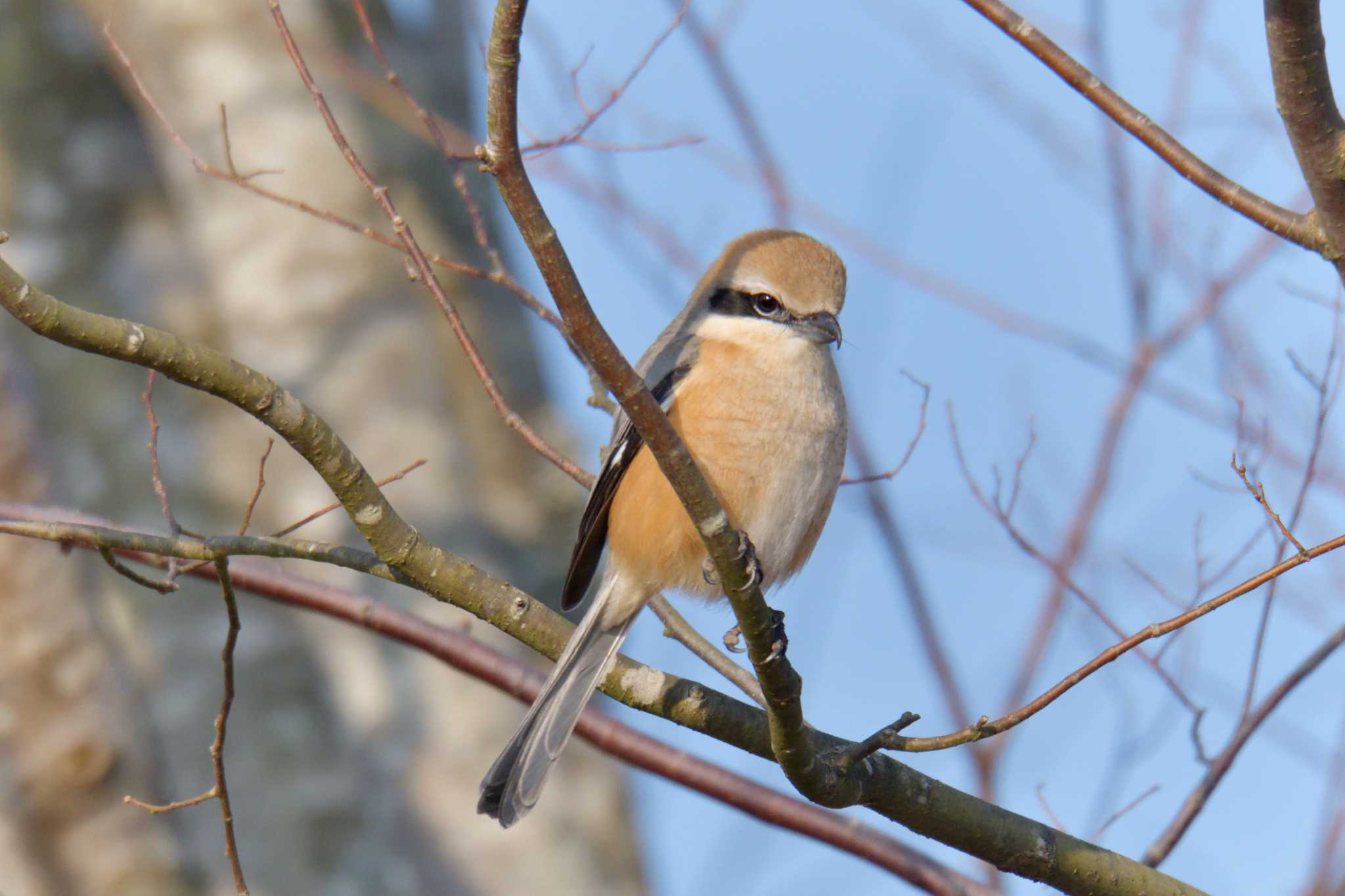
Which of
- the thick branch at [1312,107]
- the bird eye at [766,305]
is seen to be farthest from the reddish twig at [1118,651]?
the bird eye at [766,305]

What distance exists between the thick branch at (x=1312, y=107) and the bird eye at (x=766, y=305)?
5.01 ft

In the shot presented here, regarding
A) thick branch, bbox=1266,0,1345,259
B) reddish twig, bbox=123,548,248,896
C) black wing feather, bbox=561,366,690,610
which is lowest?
reddish twig, bbox=123,548,248,896

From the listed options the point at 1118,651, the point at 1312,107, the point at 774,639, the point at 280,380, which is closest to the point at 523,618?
the point at 774,639

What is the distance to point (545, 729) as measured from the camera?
10.3ft

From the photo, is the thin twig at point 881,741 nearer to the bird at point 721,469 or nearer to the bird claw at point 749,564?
the bird claw at point 749,564

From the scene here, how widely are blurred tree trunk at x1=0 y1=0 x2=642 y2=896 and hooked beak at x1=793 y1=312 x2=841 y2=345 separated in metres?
2.71

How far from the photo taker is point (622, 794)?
19.8 feet

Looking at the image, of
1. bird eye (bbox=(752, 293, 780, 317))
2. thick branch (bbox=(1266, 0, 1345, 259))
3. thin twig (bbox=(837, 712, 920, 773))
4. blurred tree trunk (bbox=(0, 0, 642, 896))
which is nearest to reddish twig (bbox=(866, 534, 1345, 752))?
thin twig (bbox=(837, 712, 920, 773))

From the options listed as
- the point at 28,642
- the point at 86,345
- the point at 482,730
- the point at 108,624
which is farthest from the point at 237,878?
the point at 482,730

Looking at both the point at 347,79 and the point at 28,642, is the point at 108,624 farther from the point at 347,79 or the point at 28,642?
the point at 347,79

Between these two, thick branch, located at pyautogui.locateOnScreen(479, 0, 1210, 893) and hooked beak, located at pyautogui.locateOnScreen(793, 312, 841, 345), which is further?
hooked beak, located at pyautogui.locateOnScreen(793, 312, 841, 345)

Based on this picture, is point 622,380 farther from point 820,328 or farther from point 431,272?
point 820,328

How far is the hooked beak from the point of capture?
3.46 meters

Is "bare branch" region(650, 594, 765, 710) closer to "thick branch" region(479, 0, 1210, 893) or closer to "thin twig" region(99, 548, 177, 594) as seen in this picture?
"thick branch" region(479, 0, 1210, 893)
